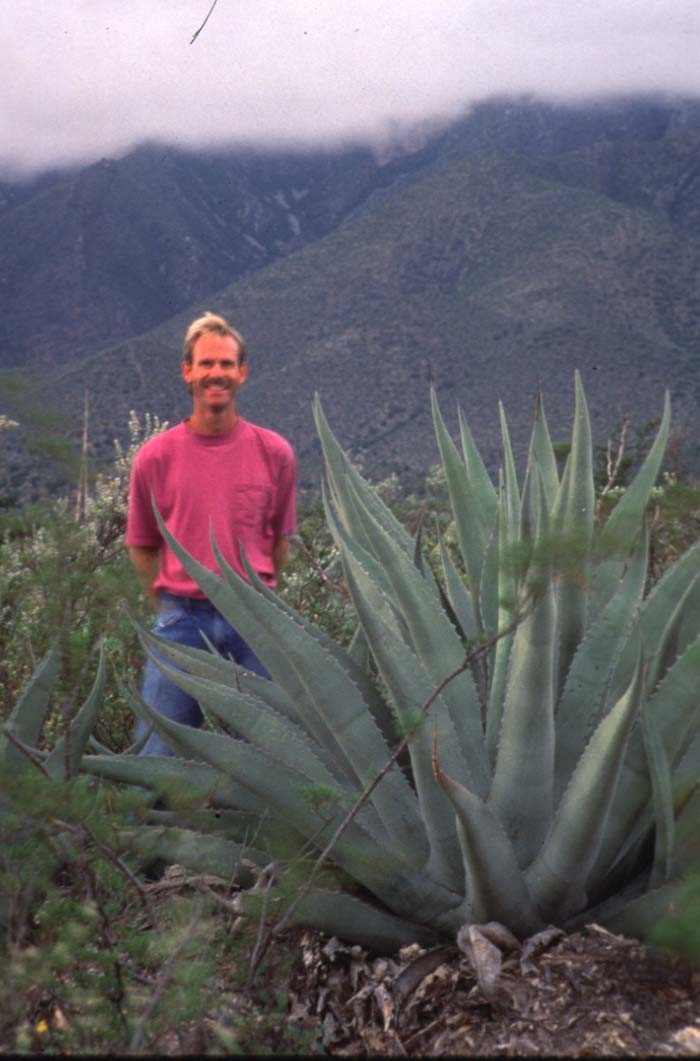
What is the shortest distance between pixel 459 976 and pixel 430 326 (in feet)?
110

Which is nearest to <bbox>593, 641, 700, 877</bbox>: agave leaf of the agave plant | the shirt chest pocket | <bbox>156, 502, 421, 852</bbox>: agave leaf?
the agave plant

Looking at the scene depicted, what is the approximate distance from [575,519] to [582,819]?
0.67m

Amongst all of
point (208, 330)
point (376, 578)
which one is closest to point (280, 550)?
point (208, 330)

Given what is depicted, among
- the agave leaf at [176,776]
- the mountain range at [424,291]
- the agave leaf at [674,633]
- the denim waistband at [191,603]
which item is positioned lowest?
the agave leaf at [176,776]

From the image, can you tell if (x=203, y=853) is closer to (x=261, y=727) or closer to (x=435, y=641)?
(x=261, y=727)

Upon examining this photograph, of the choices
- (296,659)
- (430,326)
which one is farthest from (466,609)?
(430,326)

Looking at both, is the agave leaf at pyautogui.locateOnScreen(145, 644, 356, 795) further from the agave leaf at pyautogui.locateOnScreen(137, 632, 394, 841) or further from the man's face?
the man's face

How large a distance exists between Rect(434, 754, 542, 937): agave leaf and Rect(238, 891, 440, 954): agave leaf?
0.49 ft

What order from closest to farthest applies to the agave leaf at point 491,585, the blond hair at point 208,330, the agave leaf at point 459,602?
1. the agave leaf at point 491,585
2. the agave leaf at point 459,602
3. the blond hair at point 208,330

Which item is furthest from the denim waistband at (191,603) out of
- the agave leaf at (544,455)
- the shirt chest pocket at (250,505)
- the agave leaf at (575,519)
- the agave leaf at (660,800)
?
the agave leaf at (660,800)

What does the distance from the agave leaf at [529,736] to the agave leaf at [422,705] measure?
3.7 inches

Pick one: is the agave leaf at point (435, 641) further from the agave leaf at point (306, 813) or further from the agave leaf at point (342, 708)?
the agave leaf at point (306, 813)

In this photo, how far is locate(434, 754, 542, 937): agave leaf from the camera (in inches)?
77.8

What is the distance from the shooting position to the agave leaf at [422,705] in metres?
2.20
